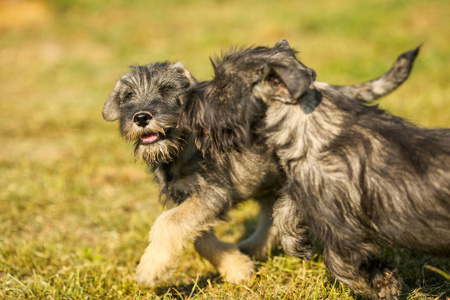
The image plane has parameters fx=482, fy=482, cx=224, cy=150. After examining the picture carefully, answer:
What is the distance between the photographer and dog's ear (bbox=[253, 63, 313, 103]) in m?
3.12

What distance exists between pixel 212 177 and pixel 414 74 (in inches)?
341

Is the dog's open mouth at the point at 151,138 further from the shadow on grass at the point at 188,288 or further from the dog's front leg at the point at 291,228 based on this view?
the shadow on grass at the point at 188,288

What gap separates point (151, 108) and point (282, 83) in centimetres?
133

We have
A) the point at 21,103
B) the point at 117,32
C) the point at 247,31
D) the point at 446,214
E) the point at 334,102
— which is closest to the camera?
the point at 446,214

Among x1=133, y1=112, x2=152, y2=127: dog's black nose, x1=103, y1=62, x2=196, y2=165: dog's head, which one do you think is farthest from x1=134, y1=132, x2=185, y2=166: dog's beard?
x1=133, y1=112, x2=152, y2=127: dog's black nose

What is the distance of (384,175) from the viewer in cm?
322

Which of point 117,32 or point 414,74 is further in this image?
point 117,32

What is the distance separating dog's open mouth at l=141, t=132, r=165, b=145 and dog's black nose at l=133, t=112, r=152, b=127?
124 mm

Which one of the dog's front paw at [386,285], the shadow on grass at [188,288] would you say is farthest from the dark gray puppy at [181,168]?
the dog's front paw at [386,285]

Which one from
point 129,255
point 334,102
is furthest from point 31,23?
point 334,102

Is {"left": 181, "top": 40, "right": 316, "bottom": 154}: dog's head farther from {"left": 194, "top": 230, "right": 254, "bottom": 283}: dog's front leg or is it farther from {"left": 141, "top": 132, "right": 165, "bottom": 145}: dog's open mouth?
{"left": 194, "top": 230, "right": 254, "bottom": 283}: dog's front leg

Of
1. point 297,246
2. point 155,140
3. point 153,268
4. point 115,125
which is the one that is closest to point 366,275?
point 297,246

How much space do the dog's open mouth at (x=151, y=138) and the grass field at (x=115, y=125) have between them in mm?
822

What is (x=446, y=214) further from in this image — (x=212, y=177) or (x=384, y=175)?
(x=212, y=177)
